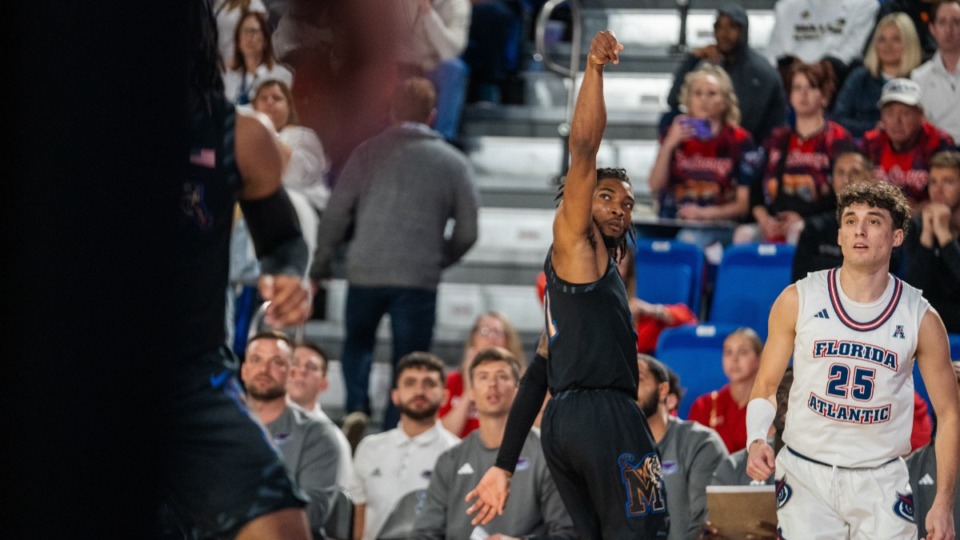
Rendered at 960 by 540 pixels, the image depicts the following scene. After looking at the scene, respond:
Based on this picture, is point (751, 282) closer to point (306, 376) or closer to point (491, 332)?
point (491, 332)

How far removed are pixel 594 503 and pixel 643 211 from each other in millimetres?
4285

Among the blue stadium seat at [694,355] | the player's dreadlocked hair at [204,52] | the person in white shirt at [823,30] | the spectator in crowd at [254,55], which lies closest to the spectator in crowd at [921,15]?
the person in white shirt at [823,30]

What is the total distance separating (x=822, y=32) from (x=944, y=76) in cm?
105

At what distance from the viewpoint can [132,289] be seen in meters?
0.96

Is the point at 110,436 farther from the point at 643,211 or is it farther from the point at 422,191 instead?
the point at 643,211

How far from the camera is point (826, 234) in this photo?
6.44 m

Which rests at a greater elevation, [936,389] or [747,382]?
[936,389]

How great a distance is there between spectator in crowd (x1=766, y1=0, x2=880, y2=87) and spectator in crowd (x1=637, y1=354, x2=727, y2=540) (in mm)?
3782

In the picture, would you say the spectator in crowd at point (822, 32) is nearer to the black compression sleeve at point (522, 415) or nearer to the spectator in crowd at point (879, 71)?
the spectator in crowd at point (879, 71)

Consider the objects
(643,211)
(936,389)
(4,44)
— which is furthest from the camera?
(643,211)

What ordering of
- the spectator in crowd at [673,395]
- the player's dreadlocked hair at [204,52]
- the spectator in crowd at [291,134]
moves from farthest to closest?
the spectator in crowd at [673,395] → the spectator in crowd at [291,134] → the player's dreadlocked hair at [204,52]

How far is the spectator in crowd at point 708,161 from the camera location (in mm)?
7715

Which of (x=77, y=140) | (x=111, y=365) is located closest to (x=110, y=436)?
(x=111, y=365)

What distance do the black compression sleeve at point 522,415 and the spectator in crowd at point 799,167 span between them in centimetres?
340
